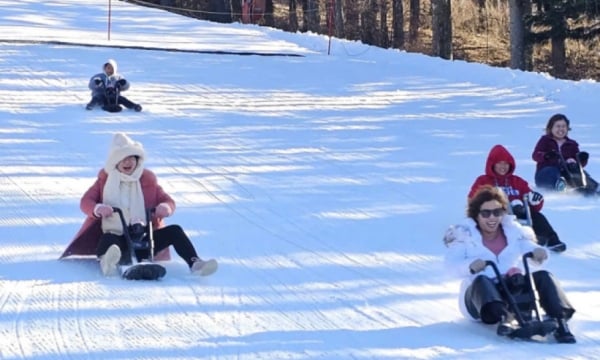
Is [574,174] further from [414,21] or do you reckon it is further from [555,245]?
[414,21]

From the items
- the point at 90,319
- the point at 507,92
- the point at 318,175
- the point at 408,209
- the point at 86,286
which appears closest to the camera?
the point at 90,319

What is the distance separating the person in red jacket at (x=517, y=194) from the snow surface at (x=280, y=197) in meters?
0.23

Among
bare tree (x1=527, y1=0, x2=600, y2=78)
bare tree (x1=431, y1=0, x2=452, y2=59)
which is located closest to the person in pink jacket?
bare tree (x1=431, y1=0, x2=452, y2=59)

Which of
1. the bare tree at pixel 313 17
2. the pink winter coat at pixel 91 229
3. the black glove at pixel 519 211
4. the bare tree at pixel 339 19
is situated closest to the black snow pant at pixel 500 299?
the black glove at pixel 519 211

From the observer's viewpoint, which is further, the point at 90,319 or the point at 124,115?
the point at 124,115

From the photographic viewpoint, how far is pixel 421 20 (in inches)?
1868

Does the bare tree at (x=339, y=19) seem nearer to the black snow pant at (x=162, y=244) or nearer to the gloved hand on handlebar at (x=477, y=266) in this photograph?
the black snow pant at (x=162, y=244)

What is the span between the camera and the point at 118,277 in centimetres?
790

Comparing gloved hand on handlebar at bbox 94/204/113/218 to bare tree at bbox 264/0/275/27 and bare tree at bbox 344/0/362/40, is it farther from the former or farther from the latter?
bare tree at bbox 344/0/362/40

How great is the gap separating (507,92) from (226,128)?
20.2 feet

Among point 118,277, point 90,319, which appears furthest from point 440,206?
point 90,319

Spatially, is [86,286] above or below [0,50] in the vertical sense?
below

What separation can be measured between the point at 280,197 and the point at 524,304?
4.72m

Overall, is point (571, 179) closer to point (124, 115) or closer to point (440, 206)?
point (440, 206)
